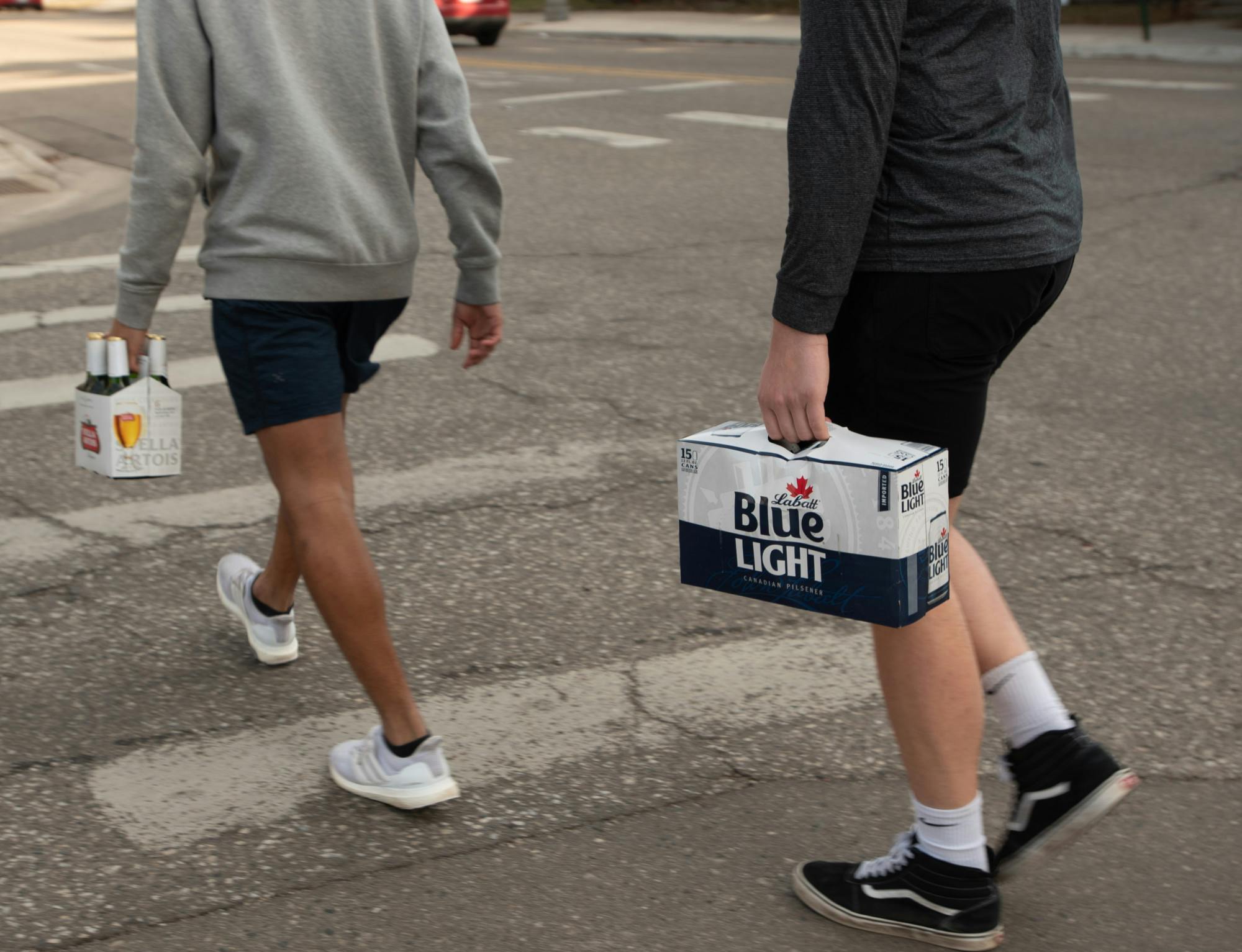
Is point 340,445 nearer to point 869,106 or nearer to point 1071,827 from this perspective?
point 869,106

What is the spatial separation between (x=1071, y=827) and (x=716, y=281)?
17.3 feet

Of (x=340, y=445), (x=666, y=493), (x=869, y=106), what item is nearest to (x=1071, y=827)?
(x=869, y=106)

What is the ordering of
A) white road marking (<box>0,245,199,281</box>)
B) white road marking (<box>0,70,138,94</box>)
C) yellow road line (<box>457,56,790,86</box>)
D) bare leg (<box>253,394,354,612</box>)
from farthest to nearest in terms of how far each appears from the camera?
white road marking (<box>0,70,138,94</box>) → yellow road line (<box>457,56,790,86</box>) → white road marking (<box>0,245,199,281</box>) → bare leg (<box>253,394,354,612</box>)

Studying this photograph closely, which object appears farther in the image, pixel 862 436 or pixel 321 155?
pixel 321 155

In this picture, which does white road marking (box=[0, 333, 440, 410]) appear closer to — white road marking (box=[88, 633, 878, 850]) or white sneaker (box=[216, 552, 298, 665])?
white sneaker (box=[216, 552, 298, 665])

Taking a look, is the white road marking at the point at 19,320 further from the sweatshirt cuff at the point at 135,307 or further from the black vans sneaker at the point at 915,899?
the black vans sneaker at the point at 915,899

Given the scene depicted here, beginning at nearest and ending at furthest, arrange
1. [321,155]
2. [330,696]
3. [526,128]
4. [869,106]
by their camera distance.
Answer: [869,106] < [321,155] < [330,696] < [526,128]

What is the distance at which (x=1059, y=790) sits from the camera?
2.60 metres

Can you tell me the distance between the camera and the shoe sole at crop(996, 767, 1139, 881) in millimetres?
2590

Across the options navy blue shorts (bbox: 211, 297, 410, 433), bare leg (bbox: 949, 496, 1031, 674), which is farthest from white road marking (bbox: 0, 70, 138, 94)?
bare leg (bbox: 949, 496, 1031, 674)

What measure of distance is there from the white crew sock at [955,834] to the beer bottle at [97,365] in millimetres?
1753

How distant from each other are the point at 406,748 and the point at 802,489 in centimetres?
107

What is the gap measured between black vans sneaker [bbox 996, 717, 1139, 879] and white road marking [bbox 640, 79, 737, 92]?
557 inches

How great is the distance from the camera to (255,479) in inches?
195
